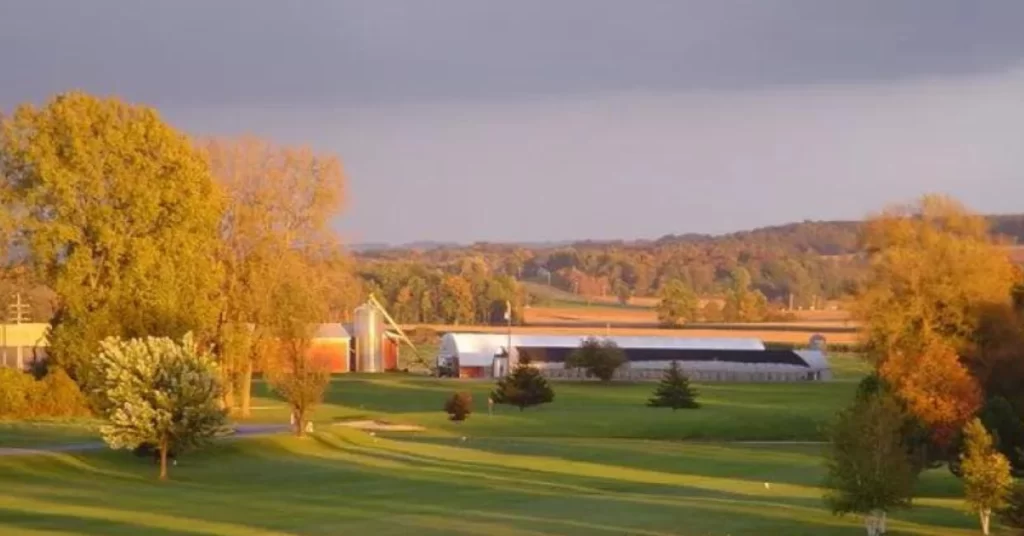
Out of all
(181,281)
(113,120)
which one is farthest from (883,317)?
(113,120)

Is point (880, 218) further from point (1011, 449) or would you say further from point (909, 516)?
point (909, 516)

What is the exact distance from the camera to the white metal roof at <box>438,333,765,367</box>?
113m

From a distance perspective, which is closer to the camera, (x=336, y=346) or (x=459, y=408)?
(x=459, y=408)

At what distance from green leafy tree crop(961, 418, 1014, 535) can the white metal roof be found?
75.5 metres

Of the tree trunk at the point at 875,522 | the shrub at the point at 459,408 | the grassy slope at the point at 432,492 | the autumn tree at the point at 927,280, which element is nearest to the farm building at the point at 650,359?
the shrub at the point at 459,408

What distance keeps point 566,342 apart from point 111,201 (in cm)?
5946

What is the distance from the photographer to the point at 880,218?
5503 centimetres

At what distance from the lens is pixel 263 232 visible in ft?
242

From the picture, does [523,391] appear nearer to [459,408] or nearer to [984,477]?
[459,408]

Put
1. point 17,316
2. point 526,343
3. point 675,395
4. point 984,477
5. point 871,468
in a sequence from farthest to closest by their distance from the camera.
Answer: point 526,343 → point 17,316 → point 675,395 → point 984,477 → point 871,468

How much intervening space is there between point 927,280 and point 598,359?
4861 centimetres

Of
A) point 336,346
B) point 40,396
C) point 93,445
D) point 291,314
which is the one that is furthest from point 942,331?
point 336,346

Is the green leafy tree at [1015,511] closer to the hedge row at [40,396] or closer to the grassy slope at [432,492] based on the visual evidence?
the grassy slope at [432,492]

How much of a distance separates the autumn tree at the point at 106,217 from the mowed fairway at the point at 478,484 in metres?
9.34
